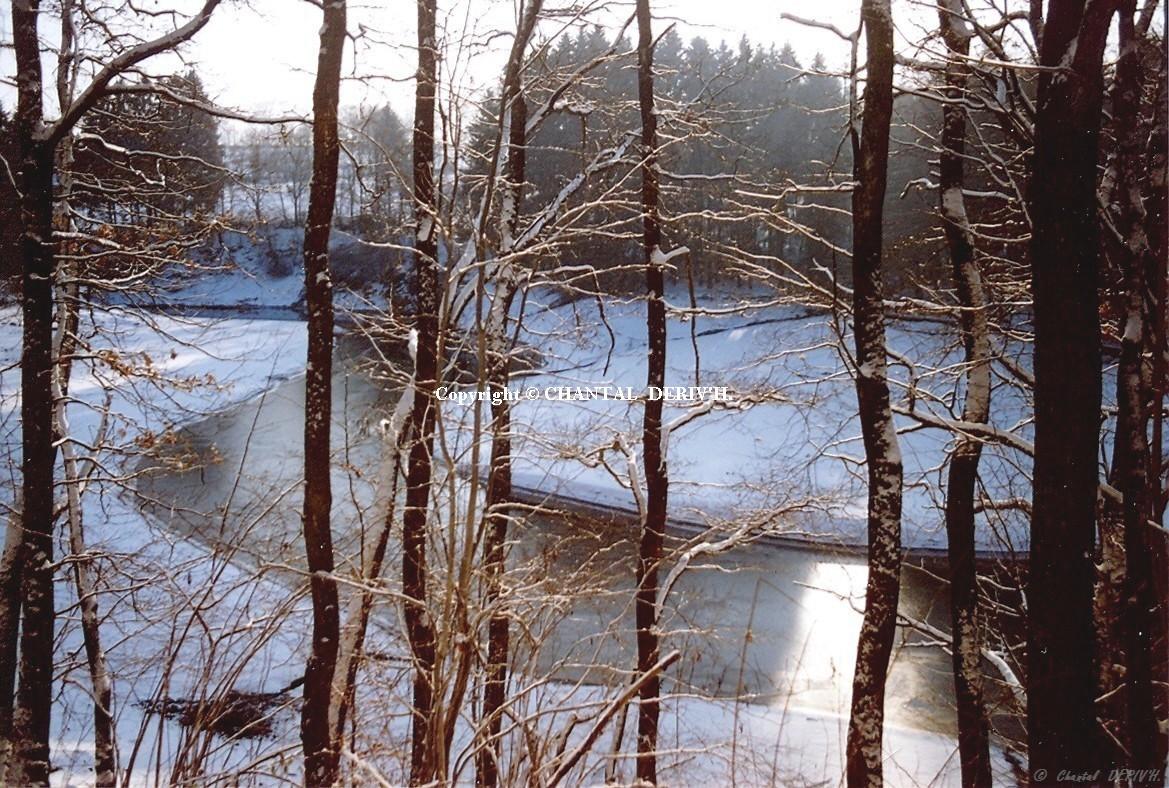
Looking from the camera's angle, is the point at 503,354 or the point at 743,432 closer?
the point at 503,354

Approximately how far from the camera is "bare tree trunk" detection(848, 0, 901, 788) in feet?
15.2

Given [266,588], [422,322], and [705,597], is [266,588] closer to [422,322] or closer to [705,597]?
[705,597]

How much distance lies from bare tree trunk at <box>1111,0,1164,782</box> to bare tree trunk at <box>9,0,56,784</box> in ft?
23.6

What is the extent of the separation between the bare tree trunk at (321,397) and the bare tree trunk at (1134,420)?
5.02 metres

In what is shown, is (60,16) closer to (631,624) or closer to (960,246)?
(960,246)

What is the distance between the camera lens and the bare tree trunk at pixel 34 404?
5406 mm

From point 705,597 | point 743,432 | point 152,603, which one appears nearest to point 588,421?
point 152,603

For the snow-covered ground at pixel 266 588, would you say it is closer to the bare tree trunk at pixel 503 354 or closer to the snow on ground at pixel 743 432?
the snow on ground at pixel 743 432

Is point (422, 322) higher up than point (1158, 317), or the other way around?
point (1158, 317)

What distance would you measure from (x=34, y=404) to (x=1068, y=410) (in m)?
6.59

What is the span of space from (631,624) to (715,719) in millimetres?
2292

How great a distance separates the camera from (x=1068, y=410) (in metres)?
3.79

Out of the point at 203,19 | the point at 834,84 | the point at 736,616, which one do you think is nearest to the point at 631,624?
the point at 736,616

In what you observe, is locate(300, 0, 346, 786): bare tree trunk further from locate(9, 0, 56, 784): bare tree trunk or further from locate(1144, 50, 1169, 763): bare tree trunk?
locate(1144, 50, 1169, 763): bare tree trunk
